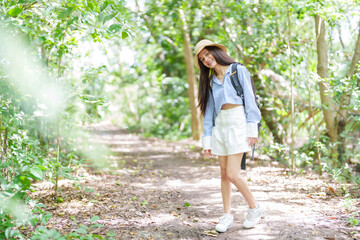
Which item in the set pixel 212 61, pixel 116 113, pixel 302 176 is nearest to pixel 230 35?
pixel 302 176

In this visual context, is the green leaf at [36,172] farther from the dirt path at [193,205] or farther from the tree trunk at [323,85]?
the tree trunk at [323,85]

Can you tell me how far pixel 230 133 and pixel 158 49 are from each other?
424 inches

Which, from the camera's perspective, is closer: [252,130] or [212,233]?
[252,130]

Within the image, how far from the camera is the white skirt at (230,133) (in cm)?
306

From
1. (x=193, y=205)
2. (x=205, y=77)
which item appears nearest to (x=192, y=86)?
(x=193, y=205)

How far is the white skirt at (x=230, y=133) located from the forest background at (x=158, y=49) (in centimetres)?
124

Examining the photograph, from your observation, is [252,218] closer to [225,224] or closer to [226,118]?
[225,224]

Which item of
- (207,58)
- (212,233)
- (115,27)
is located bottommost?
(212,233)

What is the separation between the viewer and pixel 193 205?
167 inches

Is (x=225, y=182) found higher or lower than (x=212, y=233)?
higher

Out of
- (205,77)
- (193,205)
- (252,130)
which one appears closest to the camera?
(252,130)

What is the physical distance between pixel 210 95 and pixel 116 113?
18.4 m

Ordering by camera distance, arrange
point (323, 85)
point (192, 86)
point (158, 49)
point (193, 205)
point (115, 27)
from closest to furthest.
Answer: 1. point (115, 27)
2. point (193, 205)
3. point (323, 85)
4. point (192, 86)
5. point (158, 49)

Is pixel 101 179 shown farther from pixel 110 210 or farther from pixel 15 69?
pixel 15 69
